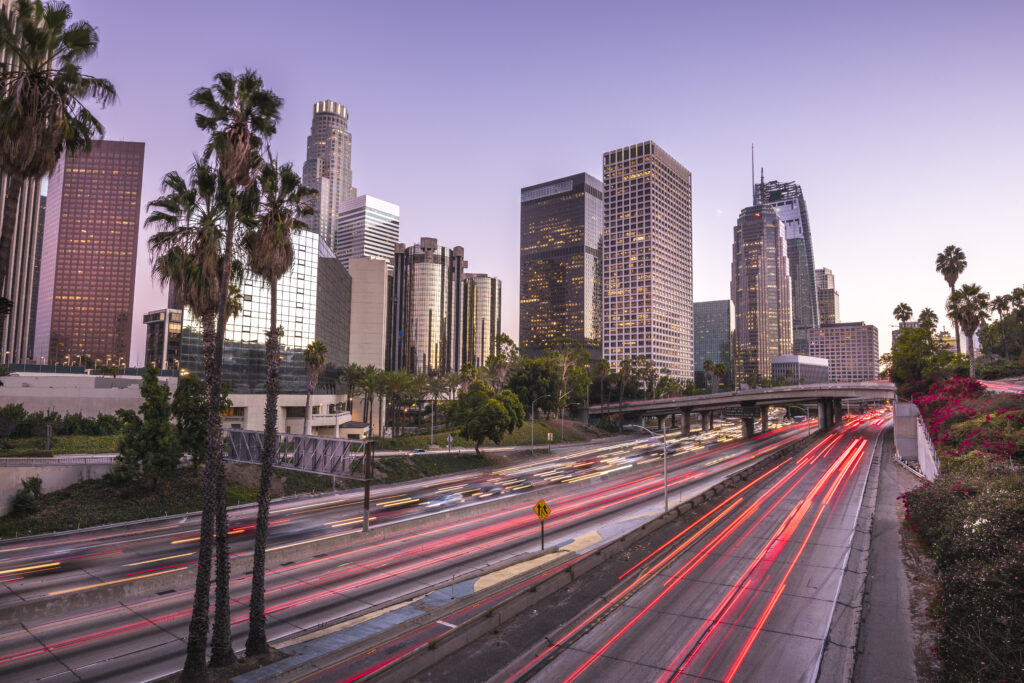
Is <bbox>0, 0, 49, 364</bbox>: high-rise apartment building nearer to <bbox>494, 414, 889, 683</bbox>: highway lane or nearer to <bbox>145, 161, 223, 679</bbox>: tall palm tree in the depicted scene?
<bbox>145, 161, 223, 679</bbox>: tall palm tree

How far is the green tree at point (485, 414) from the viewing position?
63906mm

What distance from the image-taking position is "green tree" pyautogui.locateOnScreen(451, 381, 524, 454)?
210 ft

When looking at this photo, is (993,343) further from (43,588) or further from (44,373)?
(44,373)

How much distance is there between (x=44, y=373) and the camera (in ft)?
243

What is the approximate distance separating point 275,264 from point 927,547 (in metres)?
32.5

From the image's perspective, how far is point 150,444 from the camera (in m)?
37.1

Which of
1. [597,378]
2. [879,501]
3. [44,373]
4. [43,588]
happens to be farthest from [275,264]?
[597,378]

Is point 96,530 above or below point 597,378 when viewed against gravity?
below

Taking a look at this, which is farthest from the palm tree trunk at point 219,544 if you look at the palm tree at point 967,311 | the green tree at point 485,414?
the palm tree at point 967,311

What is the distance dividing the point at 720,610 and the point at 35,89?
2658cm

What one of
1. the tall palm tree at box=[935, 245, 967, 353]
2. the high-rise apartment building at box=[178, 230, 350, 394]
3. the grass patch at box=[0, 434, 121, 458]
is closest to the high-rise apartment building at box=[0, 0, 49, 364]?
the high-rise apartment building at box=[178, 230, 350, 394]

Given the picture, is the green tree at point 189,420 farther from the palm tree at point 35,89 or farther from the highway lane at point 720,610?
the highway lane at point 720,610

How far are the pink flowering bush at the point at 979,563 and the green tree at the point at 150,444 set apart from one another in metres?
42.6

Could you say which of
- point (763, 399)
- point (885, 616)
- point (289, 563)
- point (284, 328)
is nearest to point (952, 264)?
point (763, 399)
